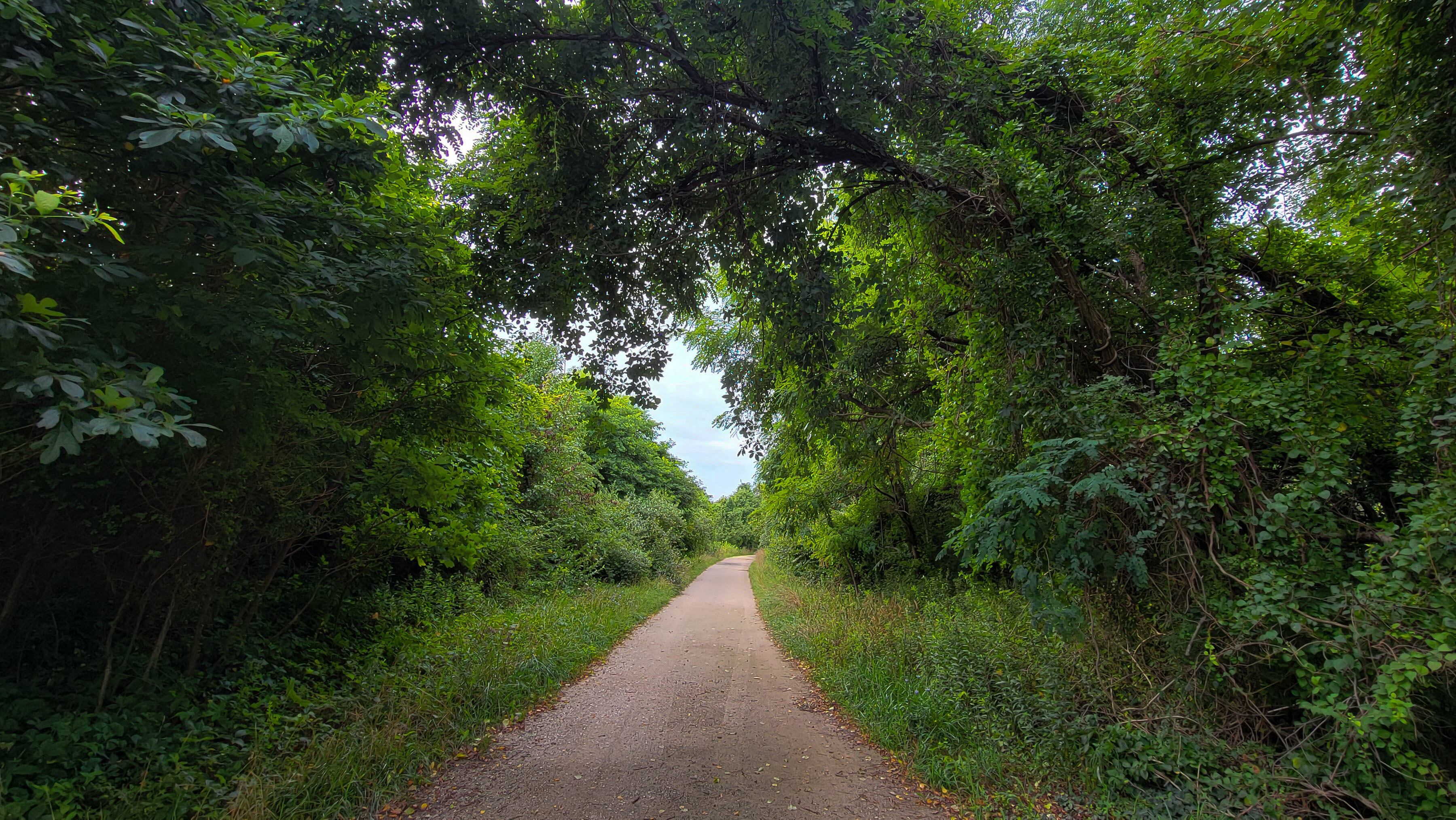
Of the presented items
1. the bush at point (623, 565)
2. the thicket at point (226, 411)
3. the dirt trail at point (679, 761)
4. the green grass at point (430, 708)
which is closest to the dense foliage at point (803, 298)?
the thicket at point (226, 411)

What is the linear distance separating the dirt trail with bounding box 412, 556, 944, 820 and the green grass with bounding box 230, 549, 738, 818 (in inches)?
11.5

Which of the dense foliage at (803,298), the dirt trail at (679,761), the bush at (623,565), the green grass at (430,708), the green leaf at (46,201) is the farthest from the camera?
the bush at (623,565)

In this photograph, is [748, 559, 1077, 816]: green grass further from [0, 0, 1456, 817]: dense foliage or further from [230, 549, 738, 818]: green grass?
[230, 549, 738, 818]: green grass

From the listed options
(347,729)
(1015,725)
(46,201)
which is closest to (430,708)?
(347,729)

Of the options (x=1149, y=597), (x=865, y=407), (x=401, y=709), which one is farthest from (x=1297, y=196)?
(x=401, y=709)

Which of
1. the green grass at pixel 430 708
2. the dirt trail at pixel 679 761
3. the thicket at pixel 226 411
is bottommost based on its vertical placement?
the dirt trail at pixel 679 761

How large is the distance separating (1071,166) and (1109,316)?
149 centimetres

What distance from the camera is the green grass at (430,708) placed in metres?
3.73

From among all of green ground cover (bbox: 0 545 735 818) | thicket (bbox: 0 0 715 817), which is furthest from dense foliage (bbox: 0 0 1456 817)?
green ground cover (bbox: 0 545 735 818)

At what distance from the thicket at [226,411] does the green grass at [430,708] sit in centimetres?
4

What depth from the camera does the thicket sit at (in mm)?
2457

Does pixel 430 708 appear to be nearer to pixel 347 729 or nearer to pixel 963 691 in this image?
pixel 347 729

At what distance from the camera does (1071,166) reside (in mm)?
5449

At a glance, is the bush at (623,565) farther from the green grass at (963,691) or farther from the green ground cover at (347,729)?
the green grass at (963,691)
